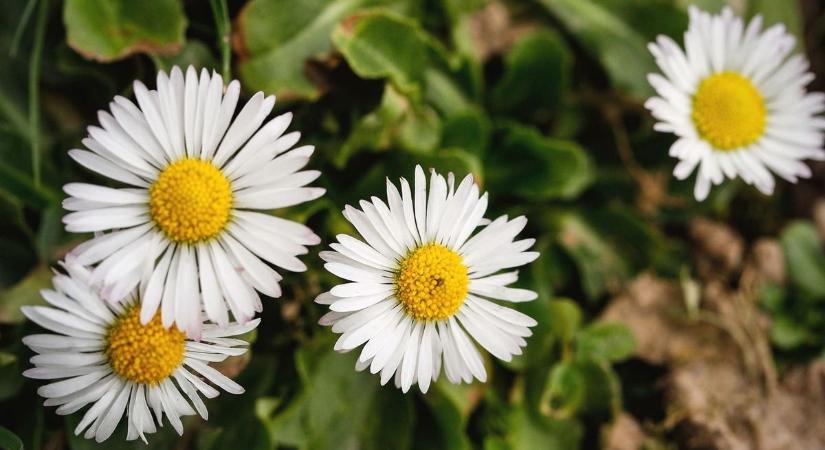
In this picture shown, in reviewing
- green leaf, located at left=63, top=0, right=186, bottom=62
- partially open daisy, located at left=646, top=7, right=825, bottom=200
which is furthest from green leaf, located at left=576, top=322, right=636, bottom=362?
green leaf, located at left=63, top=0, right=186, bottom=62

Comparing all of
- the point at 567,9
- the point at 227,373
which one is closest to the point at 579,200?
the point at 567,9

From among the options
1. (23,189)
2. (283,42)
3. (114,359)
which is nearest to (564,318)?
(283,42)

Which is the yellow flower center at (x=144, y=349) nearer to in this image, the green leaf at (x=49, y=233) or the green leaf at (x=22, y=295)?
the green leaf at (x=22, y=295)

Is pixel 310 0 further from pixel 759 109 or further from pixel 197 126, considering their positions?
pixel 759 109

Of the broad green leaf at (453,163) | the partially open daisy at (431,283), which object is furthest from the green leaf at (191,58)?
A: the partially open daisy at (431,283)

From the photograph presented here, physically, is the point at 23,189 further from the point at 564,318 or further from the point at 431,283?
the point at 564,318

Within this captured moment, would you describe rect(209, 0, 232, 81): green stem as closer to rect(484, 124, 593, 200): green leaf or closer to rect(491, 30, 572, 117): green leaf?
rect(484, 124, 593, 200): green leaf
